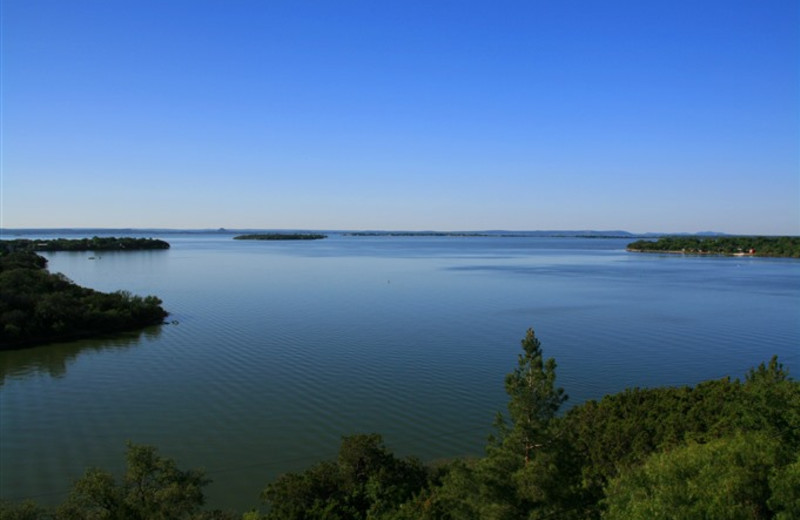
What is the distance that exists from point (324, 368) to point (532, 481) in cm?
1528

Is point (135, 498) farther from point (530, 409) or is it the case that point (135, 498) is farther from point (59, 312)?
point (59, 312)

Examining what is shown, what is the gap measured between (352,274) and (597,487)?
53243mm

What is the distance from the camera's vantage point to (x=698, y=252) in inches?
4692

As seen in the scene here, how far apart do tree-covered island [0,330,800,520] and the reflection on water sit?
50.0 ft

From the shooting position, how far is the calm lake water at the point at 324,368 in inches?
620

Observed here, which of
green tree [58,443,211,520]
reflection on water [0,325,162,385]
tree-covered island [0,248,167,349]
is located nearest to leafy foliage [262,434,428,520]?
green tree [58,443,211,520]

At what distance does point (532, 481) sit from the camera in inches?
354

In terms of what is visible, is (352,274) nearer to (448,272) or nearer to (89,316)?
(448,272)

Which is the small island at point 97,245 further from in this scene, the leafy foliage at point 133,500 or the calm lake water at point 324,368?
the leafy foliage at point 133,500

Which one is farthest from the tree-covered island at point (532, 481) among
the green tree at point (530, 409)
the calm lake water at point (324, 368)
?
the calm lake water at point (324, 368)

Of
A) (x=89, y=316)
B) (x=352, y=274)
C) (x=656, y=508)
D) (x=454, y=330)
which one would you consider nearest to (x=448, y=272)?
(x=352, y=274)

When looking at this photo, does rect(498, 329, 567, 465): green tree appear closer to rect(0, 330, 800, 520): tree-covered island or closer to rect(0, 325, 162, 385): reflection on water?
rect(0, 330, 800, 520): tree-covered island

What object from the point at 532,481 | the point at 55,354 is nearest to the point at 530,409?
the point at 532,481

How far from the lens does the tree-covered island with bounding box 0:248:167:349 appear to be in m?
30.1
